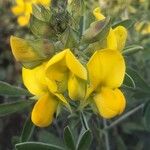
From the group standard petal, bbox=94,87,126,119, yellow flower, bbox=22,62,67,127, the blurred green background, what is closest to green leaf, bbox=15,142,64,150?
yellow flower, bbox=22,62,67,127

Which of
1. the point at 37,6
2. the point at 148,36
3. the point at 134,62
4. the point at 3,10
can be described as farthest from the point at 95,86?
the point at 3,10

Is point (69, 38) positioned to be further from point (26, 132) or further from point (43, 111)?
point (26, 132)

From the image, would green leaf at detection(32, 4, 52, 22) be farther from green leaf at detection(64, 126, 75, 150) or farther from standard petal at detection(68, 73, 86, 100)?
green leaf at detection(64, 126, 75, 150)

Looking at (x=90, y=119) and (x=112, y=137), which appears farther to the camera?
(x=112, y=137)

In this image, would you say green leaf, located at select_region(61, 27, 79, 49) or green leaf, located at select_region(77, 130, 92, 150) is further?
Result: green leaf, located at select_region(77, 130, 92, 150)

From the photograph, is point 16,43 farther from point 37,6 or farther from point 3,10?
point 3,10

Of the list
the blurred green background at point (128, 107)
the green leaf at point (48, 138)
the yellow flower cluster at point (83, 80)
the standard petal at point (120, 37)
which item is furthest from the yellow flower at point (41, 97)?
the green leaf at point (48, 138)

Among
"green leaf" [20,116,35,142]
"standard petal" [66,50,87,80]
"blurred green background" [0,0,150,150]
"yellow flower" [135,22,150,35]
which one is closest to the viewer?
"standard petal" [66,50,87,80]
